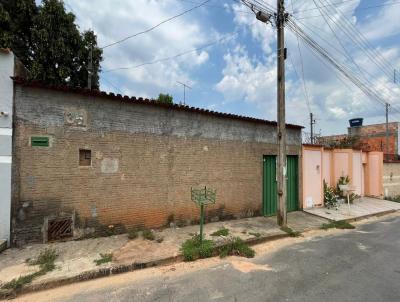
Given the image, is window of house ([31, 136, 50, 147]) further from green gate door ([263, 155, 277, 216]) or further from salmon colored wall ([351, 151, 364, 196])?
salmon colored wall ([351, 151, 364, 196])

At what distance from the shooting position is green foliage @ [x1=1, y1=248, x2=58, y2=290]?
12.7ft

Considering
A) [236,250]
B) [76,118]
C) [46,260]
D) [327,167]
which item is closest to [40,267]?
[46,260]

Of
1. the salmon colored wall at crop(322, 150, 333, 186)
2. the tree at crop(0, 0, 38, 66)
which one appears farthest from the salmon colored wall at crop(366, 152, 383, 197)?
the tree at crop(0, 0, 38, 66)

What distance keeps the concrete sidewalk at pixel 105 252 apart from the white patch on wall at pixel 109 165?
167 centimetres

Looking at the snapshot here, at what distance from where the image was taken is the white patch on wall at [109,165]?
634 cm

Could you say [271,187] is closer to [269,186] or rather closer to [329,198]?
[269,186]

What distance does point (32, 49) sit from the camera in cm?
1296

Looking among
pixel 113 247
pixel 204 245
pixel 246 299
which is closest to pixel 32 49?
pixel 113 247

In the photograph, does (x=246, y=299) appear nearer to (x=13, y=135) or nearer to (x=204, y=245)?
(x=204, y=245)

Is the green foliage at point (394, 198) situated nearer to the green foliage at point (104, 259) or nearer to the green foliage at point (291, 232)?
the green foliage at point (291, 232)

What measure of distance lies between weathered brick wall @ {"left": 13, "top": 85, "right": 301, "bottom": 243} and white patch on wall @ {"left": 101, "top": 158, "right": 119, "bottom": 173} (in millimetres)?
24

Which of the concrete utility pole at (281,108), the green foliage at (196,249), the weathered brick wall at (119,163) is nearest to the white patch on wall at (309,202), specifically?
the weathered brick wall at (119,163)

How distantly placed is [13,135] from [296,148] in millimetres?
9724

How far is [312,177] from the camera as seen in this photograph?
11328 mm
